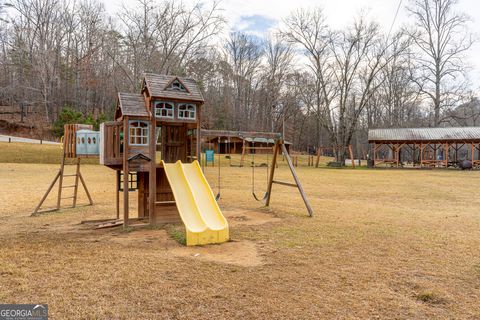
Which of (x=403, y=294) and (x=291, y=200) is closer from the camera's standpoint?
(x=403, y=294)

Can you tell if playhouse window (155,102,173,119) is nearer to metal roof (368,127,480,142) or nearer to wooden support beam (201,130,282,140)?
wooden support beam (201,130,282,140)

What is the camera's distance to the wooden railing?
768 cm

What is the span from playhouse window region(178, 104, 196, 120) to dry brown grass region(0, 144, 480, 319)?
2794 millimetres

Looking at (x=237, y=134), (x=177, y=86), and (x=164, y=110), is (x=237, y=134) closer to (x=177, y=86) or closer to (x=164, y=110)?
(x=177, y=86)

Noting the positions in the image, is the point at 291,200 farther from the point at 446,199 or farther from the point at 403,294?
the point at 403,294

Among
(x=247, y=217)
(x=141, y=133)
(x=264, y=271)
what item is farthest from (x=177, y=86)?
(x=264, y=271)

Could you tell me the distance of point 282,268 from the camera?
496 centimetres

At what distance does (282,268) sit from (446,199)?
1052 cm

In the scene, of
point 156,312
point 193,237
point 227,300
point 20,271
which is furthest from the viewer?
point 193,237

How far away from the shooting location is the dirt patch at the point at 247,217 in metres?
8.39

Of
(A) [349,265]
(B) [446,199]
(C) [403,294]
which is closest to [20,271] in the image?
(A) [349,265]

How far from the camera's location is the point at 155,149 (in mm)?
7879

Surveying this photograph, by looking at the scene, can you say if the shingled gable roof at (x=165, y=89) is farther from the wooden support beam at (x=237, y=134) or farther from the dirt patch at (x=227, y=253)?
the dirt patch at (x=227, y=253)

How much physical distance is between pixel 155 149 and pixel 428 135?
32.5 metres
